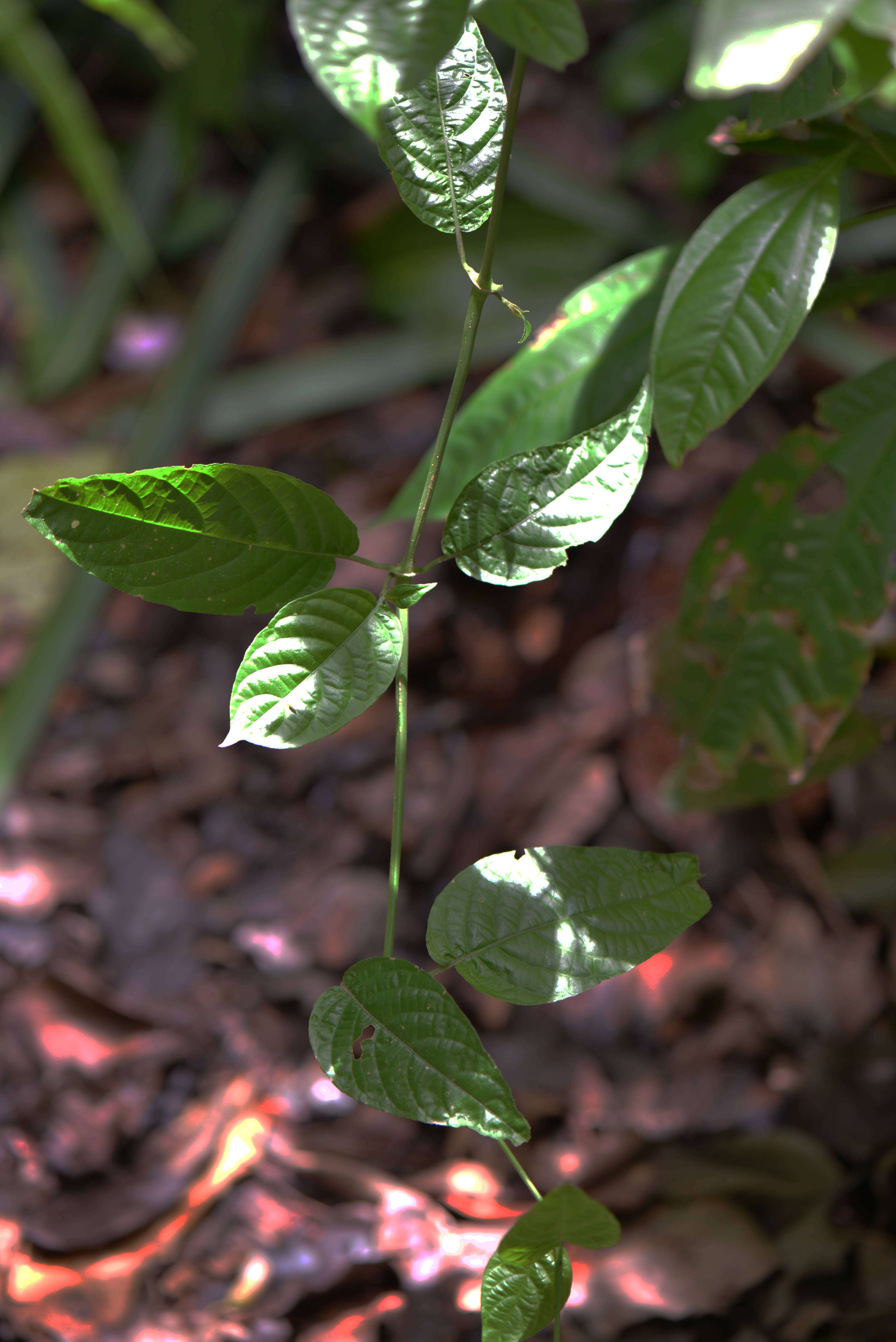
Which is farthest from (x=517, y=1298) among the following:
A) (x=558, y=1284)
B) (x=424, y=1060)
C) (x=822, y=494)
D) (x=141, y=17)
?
(x=141, y=17)

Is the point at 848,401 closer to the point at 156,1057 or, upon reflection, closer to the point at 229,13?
the point at 156,1057

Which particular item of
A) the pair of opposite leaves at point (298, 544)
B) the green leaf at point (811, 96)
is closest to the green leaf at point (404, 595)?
the pair of opposite leaves at point (298, 544)

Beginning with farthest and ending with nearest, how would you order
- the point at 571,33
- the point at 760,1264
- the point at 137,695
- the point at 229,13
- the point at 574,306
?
the point at 229,13 < the point at 137,695 < the point at 760,1264 < the point at 574,306 < the point at 571,33

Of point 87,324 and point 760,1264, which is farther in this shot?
point 87,324

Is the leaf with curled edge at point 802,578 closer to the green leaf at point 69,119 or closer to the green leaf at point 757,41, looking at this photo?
the green leaf at point 757,41

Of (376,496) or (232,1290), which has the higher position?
(376,496)

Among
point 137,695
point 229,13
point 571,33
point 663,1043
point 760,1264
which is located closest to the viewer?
point 571,33

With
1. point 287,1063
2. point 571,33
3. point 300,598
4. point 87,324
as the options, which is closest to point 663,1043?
point 287,1063
